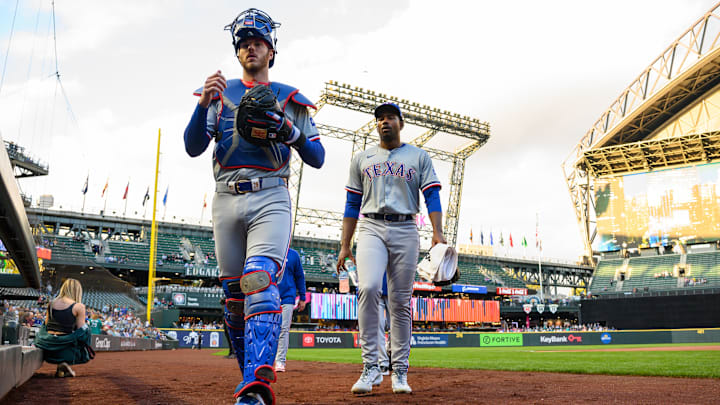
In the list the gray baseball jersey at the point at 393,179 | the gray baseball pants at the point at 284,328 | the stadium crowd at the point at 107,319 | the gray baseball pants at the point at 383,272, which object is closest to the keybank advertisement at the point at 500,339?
the stadium crowd at the point at 107,319

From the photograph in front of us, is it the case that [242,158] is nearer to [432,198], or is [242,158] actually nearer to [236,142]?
[236,142]

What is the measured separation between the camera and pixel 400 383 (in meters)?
4.17

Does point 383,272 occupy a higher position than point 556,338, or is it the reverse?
point 383,272

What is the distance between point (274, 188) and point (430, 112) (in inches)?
1449

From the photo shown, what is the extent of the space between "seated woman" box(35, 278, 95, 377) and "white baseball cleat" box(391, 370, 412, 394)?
3959mm

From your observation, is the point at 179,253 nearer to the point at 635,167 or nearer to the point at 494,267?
the point at 494,267

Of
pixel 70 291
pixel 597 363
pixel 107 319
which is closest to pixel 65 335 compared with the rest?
pixel 70 291

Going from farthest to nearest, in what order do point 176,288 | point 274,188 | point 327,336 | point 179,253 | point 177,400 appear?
point 179,253 → point 176,288 → point 327,336 → point 177,400 → point 274,188

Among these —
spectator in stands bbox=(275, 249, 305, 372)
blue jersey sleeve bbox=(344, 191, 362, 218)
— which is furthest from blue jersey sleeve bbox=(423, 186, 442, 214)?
spectator in stands bbox=(275, 249, 305, 372)

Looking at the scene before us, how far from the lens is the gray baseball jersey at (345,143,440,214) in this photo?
14.9ft

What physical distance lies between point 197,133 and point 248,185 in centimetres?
45

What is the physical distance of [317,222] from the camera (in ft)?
124

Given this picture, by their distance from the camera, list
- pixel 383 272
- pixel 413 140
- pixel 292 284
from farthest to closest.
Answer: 1. pixel 413 140
2. pixel 292 284
3. pixel 383 272

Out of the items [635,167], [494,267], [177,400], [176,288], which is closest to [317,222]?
[176,288]
